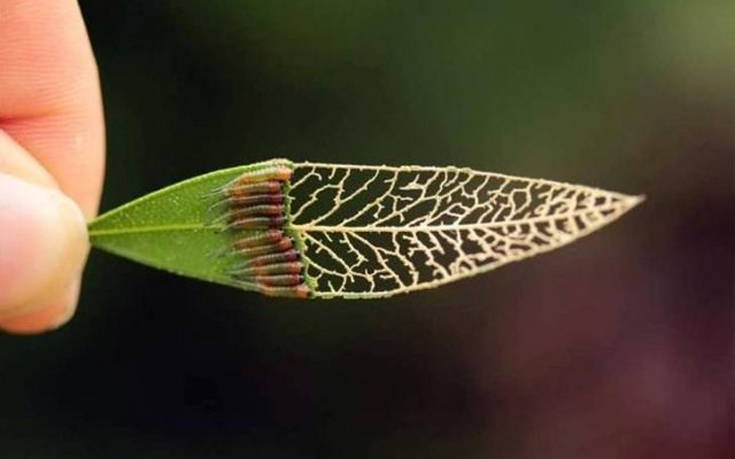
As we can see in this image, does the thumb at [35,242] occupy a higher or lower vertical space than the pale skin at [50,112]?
lower

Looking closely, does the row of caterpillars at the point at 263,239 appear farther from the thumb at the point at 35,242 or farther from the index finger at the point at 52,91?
the index finger at the point at 52,91

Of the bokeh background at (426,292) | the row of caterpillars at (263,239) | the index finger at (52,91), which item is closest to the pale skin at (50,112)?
the index finger at (52,91)

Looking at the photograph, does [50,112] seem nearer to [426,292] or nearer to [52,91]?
[52,91]

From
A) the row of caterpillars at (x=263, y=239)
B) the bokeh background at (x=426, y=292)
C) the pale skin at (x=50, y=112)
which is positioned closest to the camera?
the row of caterpillars at (x=263, y=239)

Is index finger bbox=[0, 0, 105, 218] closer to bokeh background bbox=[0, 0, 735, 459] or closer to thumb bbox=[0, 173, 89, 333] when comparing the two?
thumb bbox=[0, 173, 89, 333]

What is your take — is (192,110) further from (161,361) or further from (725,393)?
(725,393)
